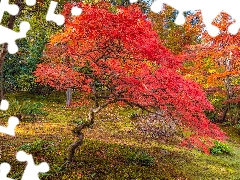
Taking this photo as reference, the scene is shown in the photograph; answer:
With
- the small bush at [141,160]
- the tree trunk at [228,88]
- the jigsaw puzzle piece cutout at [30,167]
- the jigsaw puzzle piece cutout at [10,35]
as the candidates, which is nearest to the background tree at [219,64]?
the tree trunk at [228,88]

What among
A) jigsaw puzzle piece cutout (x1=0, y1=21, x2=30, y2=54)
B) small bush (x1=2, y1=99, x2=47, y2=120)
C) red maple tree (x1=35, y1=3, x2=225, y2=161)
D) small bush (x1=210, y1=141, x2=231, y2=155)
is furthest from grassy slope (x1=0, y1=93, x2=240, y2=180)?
jigsaw puzzle piece cutout (x1=0, y1=21, x2=30, y2=54)

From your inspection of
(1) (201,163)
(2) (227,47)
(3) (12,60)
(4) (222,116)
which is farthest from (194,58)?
(3) (12,60)

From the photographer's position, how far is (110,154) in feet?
33.2

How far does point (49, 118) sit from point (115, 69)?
7.49m

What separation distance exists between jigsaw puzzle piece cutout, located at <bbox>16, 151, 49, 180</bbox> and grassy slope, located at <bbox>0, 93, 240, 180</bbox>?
0.57ft

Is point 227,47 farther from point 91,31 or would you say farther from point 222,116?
point 91,31

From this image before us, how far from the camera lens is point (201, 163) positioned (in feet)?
37.2

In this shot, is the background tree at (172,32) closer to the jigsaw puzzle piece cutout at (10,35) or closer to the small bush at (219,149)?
the small bush at (219,149)

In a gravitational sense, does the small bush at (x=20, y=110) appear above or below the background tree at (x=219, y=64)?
below

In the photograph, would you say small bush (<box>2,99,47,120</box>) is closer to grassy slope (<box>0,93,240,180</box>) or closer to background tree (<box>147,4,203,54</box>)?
grassy slope (<box>0,93,240,180</box>)

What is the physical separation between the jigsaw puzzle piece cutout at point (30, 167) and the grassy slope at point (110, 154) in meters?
0.17

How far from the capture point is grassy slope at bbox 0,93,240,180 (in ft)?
28.1

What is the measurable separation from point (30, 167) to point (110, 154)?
3618 mm

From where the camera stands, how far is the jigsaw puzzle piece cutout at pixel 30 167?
6660 millimetres
